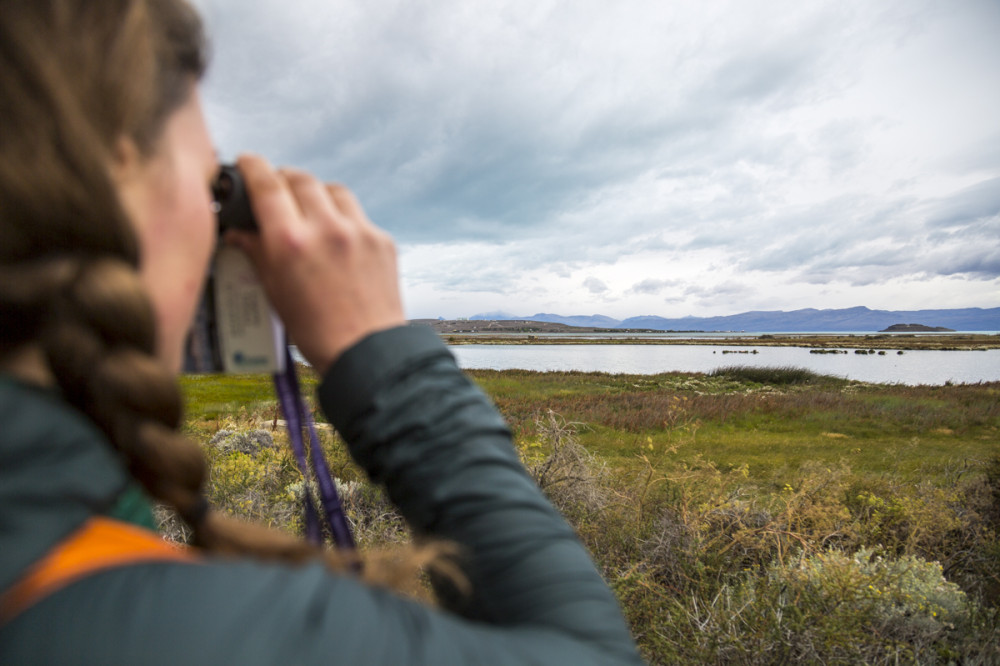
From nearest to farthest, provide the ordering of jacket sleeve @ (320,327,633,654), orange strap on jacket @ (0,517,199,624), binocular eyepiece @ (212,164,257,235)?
orange strap on jacket @ (0,517,199,624), jacket sleeve @ (320,327,633,654), binocular eyepiece @ (212,164,257,235)

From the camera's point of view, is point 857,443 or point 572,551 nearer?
point 572,551

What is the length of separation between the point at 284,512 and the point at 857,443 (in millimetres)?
13454

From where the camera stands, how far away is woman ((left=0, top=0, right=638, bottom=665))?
0.37 meters

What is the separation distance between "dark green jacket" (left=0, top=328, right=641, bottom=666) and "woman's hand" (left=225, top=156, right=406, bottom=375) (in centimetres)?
5

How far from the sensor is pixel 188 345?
0.76m

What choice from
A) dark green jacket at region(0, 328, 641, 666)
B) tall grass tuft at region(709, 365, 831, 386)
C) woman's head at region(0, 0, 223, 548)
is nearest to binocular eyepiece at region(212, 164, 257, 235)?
woman's head at region(0, 0, 223, 548)

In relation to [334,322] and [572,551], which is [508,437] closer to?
[572,551]

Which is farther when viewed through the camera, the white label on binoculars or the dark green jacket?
the white label on binoculars

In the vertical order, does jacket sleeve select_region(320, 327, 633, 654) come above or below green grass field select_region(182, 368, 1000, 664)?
above

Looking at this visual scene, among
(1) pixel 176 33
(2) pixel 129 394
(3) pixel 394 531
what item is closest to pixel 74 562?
(2) pixel 129 394

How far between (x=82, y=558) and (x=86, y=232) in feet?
0.92

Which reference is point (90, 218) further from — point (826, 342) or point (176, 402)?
point (826, 342)

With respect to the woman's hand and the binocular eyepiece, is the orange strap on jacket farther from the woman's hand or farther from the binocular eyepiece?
the binocular eyepiece

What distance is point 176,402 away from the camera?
0.51 meters
